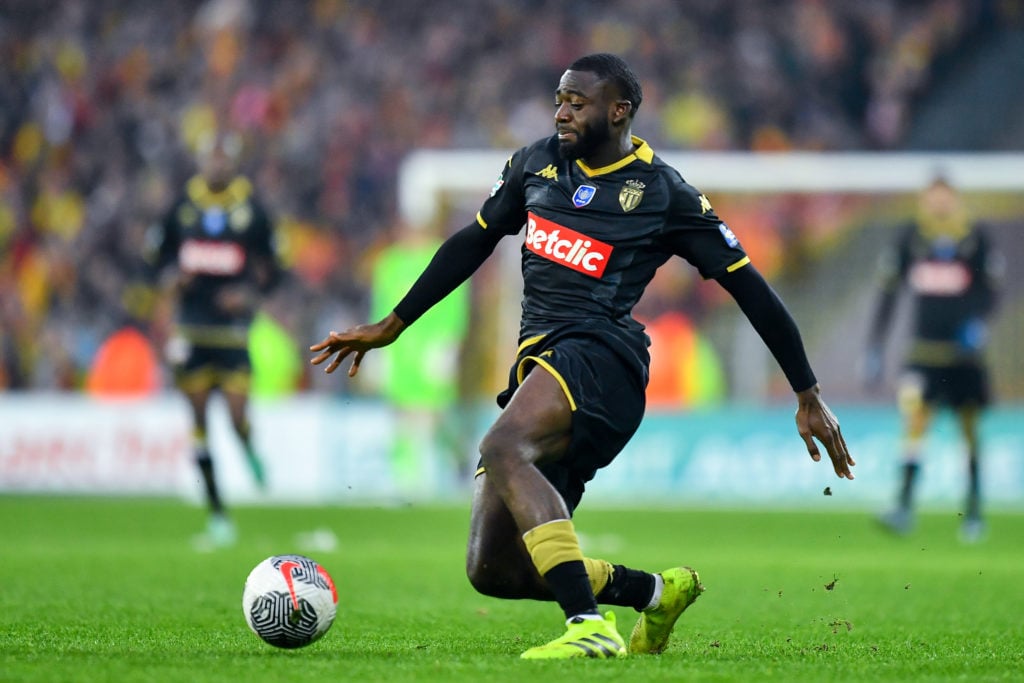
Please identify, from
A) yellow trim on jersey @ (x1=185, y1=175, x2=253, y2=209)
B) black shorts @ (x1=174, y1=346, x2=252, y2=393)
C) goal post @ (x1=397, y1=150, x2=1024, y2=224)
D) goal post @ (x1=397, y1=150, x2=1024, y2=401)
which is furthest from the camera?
goal post @ (x1=397, y1=150, x2=1024, y2=224)

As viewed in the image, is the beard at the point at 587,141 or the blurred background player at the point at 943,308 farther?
the blurred background player at the point at 943,308

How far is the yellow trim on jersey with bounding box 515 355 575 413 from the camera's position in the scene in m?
5.51

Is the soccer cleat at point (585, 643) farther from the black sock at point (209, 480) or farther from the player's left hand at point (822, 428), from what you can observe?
the black sock at point (209, 480)

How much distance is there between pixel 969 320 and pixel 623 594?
882 centimetres

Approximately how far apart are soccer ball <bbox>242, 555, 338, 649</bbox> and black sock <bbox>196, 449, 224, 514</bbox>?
663 cm

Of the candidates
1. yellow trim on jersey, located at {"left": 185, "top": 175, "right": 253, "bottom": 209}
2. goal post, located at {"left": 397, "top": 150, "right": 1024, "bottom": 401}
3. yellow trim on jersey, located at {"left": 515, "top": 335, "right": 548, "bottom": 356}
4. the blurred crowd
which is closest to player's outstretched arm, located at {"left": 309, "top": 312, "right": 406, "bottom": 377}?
yellow trim on jersey, located at {"left": 515, "top": 335, "right": 548, "bottom": 356}

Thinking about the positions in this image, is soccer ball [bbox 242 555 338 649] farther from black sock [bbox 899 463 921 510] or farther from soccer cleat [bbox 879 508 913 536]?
black sock [bbox 899 463 921 510]

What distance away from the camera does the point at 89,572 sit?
9.21m

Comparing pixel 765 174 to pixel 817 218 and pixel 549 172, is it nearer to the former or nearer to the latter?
pixel 817 218

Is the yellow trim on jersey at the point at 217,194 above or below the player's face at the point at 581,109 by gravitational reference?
below

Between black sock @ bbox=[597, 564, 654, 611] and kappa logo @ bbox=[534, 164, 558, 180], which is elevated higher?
kappa logo @ bbox=[534, 164, 558, 180]

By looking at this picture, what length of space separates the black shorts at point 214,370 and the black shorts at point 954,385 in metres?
5.62

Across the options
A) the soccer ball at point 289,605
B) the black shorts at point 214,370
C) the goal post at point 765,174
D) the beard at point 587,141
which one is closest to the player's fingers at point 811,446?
the beard at point 587,141

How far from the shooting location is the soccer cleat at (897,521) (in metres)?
13.2
